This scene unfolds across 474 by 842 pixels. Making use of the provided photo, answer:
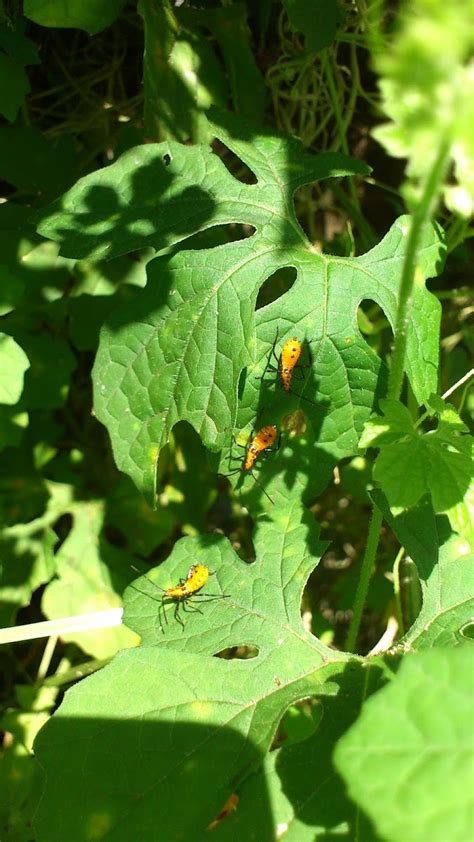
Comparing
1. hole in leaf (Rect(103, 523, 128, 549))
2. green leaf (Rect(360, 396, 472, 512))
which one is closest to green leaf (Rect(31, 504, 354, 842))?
green leaf (Rect(360, 396, 472, 512))

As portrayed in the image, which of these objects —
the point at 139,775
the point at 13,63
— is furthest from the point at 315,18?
the point at 139,775

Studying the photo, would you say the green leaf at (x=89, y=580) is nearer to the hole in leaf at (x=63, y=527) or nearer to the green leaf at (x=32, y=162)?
the hole in leaf at (x=63, y=527)

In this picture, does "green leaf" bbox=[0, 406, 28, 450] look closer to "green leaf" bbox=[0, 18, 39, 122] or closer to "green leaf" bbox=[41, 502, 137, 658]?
"green leaf" bbox=[41, 502, 137, 658]

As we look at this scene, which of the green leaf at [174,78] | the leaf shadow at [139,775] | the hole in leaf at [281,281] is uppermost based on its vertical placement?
the green leaf at [174,78]

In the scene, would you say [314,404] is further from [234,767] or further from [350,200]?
[350,200]

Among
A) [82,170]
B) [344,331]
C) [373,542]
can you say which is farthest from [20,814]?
[82,170]

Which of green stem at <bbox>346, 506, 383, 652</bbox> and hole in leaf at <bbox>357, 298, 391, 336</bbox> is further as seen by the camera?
hole in leaf at <bbox>357, 298, 391, 336</bbox>

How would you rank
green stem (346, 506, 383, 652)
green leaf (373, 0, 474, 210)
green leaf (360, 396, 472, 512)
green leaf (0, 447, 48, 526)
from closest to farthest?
1. green leaf (373, 0, 474, 210)
2. green leaf (360, 396, 472, 512)
3. green stem (346, 506, 383, 652)
4. green leaf (0, 447, 48, 526)

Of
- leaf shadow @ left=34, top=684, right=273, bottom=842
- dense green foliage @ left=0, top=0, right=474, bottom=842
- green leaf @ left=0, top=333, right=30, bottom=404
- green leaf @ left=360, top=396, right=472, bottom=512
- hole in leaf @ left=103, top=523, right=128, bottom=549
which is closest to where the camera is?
dense green foliage @ left=0, top=0, right=474, bottom=842

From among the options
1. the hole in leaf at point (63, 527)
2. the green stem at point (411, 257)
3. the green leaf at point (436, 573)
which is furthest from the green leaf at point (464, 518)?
the hole in leaf at point (63, 527)
